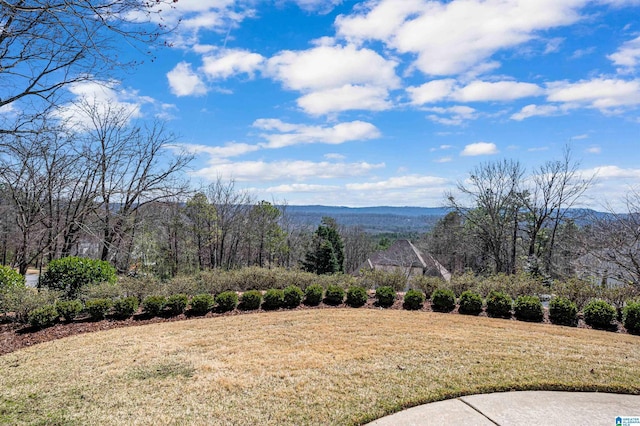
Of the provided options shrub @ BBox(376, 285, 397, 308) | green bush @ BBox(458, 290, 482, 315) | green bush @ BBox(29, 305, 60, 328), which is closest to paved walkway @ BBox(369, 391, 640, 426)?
green bush @ BBox(458, 290, 482, 315)

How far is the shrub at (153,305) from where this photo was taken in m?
7.59

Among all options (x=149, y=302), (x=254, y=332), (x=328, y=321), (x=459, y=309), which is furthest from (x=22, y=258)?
(x=459, y=309)

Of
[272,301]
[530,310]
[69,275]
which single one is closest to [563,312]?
[530,310]

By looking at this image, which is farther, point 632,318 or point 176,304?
point 176,304

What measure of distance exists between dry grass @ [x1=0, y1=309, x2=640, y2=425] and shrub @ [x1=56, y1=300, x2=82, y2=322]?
1085mm

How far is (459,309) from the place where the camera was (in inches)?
339

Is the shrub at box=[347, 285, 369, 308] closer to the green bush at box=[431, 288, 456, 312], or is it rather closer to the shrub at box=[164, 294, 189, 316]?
the green bush at box=[431, 288, 456, 312]

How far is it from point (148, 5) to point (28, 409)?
13.6ft

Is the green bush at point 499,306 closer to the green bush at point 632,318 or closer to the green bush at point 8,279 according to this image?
the green bush at point 632,318

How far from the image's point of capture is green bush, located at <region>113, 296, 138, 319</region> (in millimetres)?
7391

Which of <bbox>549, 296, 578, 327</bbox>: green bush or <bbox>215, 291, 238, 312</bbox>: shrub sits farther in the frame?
<bbox>215, 291, 238, 312</bbox>: shrub

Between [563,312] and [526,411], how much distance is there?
553 cm

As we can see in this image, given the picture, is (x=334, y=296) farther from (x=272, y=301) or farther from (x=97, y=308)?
(x=97, y=308)

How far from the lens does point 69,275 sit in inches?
321
